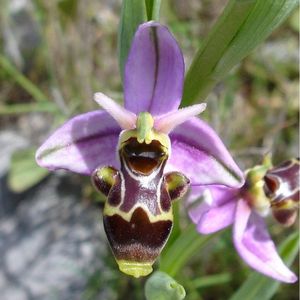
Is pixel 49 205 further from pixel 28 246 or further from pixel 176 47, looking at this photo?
pixel 176 47

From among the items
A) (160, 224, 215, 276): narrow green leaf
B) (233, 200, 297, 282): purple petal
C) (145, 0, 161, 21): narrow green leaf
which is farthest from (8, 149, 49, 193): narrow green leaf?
(145, 0, 161, 21): narrow green leaf

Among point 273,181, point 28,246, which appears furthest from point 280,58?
point 273,181

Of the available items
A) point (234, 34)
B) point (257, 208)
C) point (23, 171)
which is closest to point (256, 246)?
point (257, 208)

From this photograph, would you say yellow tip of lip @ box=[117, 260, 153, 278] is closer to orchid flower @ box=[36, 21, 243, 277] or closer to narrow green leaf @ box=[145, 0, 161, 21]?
orchid flower @ box=[36, 21, 243, 277]

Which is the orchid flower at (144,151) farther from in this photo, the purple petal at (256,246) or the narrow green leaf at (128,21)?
the purple petal at (256,246)

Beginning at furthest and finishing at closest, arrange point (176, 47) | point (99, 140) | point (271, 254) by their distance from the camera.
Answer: point (271, 254), point (99, 140), point (176, 47)
